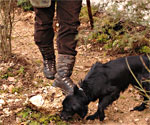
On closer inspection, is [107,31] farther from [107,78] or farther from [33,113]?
[33,113]

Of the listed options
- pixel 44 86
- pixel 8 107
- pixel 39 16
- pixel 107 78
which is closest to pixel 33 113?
pixel 8 107

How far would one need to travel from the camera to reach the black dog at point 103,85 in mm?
3287

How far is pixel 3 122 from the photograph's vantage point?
3.32 meters

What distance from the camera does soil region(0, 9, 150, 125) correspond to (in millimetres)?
3465

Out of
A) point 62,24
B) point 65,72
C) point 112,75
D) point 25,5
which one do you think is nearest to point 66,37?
point 62,24

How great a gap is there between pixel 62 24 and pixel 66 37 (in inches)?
6.6

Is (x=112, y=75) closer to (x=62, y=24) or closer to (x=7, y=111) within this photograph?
(x=62, y=24)

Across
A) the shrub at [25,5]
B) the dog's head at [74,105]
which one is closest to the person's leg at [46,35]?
the dog's head at [74,105]

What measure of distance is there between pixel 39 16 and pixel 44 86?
0.98 metres

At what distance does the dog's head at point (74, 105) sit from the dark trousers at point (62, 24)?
60 cm

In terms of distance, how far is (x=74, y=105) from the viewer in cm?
324

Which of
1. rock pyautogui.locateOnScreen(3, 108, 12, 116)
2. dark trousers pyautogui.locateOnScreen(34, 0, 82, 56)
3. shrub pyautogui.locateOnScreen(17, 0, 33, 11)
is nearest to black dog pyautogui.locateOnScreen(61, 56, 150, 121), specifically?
dark trousers pyautogui.locateOnScreen(34, 0, 82, 56)

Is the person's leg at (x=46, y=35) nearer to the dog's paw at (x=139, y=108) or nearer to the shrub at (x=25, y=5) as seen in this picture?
the dog's paw at (x=139, y=108)

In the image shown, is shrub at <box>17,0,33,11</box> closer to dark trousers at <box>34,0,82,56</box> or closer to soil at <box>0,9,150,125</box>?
soil at <box>0,9,150,125</box>
